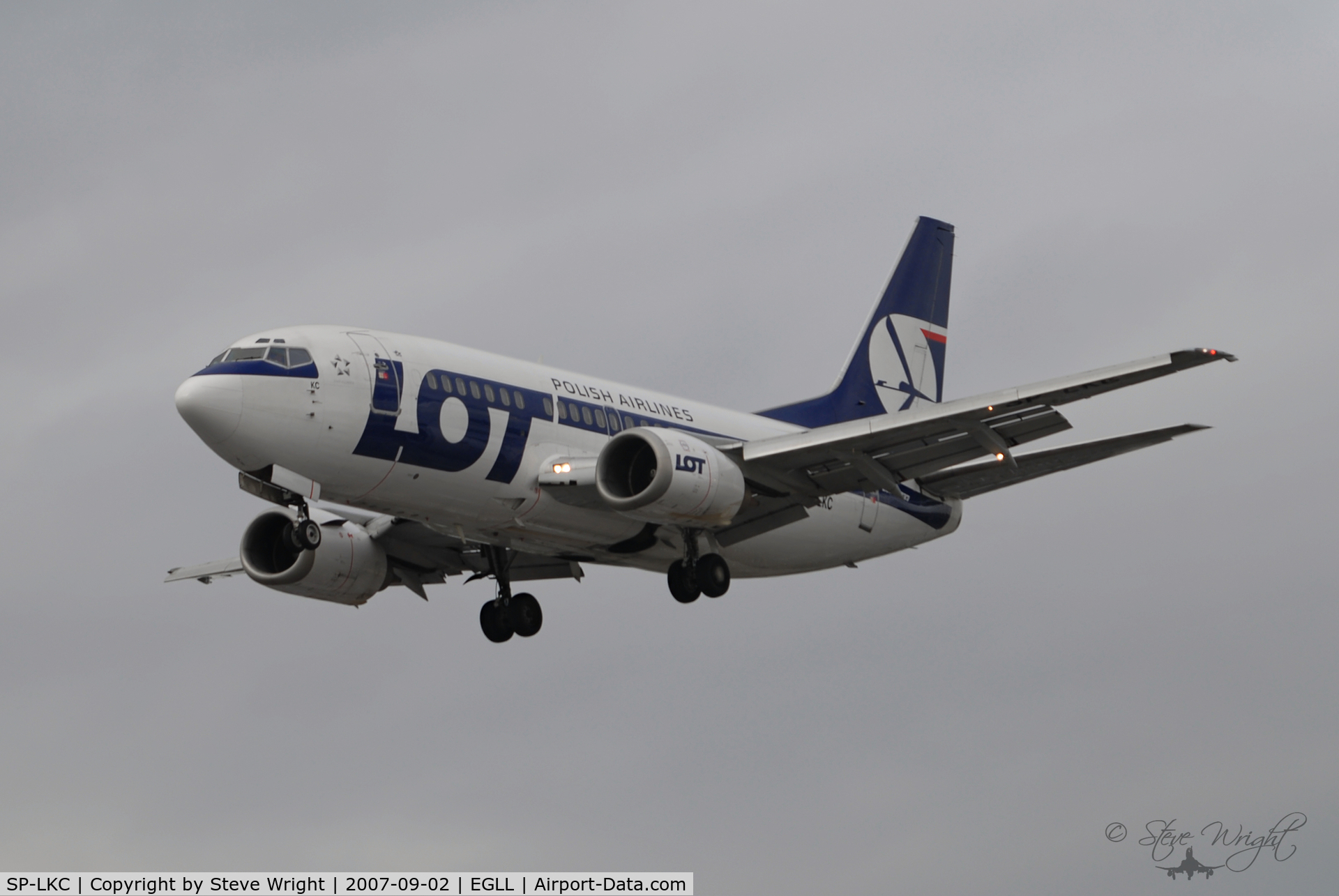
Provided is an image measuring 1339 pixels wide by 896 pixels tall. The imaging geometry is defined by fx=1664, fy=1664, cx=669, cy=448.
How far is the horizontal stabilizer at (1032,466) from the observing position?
3388cm

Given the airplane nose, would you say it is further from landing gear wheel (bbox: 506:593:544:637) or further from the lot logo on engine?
landing gear wheel (bbox: 506:593:544:637)

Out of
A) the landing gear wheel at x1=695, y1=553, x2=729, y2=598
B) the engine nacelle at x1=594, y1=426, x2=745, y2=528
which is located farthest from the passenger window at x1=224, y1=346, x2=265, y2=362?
the landing gear wheel at x1=695, y1=553, x2=729, y2=598

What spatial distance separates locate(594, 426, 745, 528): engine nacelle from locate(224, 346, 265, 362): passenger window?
671cm

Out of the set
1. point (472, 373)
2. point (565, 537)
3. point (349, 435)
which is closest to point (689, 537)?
point (565, 537)

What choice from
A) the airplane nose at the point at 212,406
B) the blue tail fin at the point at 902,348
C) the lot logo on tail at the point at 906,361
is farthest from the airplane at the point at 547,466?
the lot logo on tail at the point at 906,361

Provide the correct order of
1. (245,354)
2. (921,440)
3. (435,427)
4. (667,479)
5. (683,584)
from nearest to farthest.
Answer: (245,354) < (435,427) < (667,479) < (921,440) < (683,584)

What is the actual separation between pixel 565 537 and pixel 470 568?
571cm

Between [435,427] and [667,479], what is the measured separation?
454 centimetres

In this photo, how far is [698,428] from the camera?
36.8 metres

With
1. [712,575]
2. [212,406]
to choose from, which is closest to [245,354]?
[212,406]

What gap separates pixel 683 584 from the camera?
35.2 m

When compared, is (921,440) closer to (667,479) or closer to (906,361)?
(667,479)

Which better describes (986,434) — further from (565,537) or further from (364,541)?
(364,541)

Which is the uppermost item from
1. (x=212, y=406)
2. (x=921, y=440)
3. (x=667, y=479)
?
(x=921, y=440)
